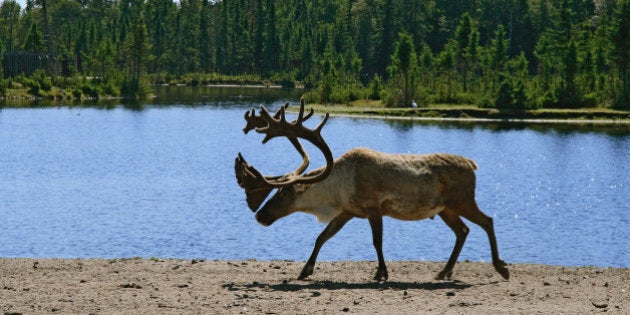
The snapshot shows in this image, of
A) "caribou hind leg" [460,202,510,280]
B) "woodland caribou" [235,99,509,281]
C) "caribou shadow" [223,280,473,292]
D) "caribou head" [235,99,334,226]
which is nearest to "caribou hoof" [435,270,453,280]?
"woodland caribou" [235,99,509,281]

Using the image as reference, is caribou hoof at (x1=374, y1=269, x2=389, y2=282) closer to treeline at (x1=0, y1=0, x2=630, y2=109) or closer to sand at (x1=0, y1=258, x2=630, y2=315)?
sand at (x1=0, y1=258, x2=630, y2=315)

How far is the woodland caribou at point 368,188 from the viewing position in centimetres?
1471

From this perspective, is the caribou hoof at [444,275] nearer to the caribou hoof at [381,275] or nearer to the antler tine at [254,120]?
the caribou hoof at [381,275]

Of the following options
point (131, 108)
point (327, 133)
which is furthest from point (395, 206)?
point (131, 108)

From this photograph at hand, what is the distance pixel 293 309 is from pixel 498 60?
99059mm

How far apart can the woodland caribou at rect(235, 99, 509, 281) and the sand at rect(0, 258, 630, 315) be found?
0.77 meters

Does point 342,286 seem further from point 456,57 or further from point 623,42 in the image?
point 456,57

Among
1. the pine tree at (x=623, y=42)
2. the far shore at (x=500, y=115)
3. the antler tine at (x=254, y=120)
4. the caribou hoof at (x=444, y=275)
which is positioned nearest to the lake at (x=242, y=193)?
the far shore at (x=500, y=115)

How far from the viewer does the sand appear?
39.8ft

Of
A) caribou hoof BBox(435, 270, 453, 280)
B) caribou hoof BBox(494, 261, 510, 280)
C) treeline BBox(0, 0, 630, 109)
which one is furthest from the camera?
treeline BBox(0, 0, 630, 109)

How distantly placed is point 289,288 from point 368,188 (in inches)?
78.8

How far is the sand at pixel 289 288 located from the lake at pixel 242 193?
29.7 feet

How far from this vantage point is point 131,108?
384 feet

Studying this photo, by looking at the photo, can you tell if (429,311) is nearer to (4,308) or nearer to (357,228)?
(4,308)
